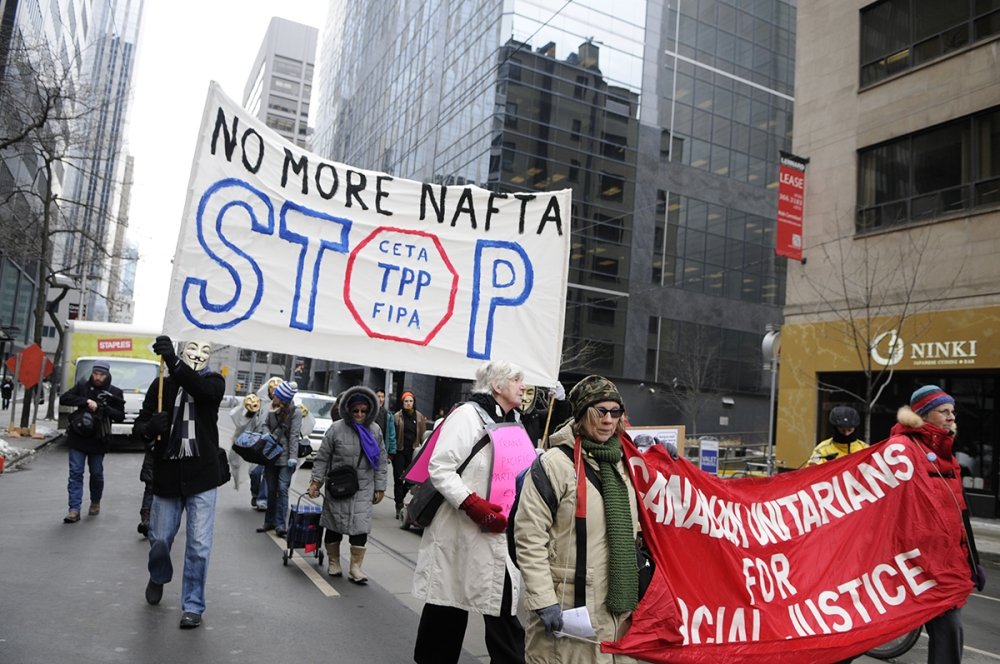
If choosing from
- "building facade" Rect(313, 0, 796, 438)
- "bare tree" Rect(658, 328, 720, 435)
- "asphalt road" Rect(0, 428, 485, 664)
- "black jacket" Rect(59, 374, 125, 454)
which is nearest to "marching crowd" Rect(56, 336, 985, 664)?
"asphalt road" Rect(0, 428, 485, 664)

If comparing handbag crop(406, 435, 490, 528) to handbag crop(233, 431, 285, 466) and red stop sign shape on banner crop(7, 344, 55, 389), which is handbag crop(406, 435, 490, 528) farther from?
red stop sign shape on banner crop(7, 344, 55, 389)

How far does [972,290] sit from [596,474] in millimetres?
15893

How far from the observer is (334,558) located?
7.09 metres

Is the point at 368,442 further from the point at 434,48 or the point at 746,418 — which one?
the point at 434,48

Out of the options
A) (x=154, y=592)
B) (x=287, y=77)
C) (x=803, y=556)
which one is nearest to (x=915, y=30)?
(x=803, y=556)

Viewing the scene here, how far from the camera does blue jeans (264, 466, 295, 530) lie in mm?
8938

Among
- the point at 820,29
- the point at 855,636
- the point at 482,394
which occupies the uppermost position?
the point at 820,29

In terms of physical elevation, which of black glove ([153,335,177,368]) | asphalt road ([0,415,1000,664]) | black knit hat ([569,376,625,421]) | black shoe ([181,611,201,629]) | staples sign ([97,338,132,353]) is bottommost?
asphalt road ([0,415,1000,664])

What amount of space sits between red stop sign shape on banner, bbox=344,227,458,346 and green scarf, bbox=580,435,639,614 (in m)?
2.35

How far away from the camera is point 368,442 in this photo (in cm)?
701

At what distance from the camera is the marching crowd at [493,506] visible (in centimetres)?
312

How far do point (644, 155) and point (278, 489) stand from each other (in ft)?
125

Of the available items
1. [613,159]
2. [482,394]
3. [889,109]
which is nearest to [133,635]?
[482,394]

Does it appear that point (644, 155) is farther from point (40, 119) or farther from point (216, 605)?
point (216, 605)
